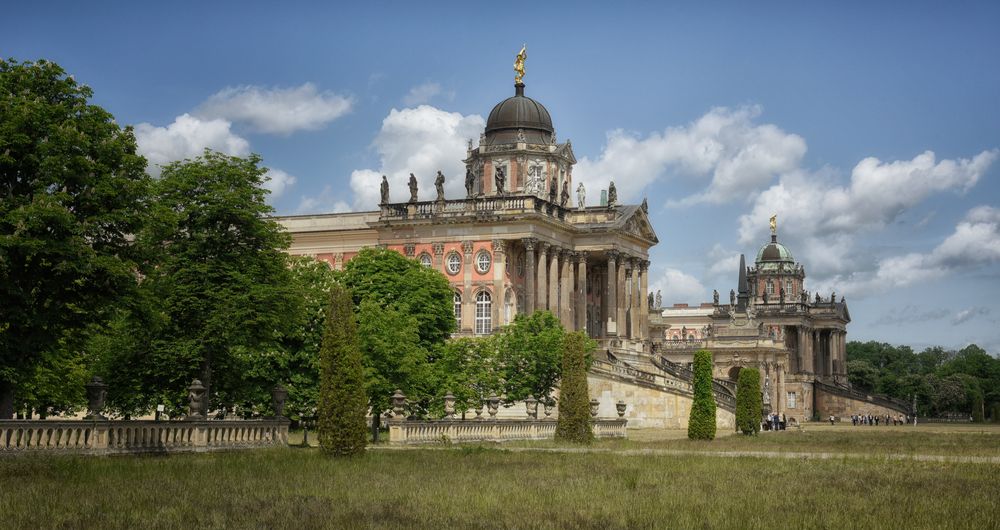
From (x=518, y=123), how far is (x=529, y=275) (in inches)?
622

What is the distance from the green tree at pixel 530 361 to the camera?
227 ft

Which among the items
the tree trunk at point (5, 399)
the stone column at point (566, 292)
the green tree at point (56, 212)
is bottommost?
the tree trunk at point (5, 399)

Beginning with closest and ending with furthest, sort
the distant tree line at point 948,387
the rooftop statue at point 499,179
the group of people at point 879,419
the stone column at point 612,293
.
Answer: the rooftop statue at point 499,179
the stone column at point 612,293
the group of people at point 879,419
the distant tree line at point 948,387

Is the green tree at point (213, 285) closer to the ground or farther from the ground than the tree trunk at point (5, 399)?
farther from the ground

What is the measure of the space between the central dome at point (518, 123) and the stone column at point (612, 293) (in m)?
11.0

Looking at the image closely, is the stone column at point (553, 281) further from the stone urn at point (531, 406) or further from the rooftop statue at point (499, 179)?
the stone urn at point (531, 406)

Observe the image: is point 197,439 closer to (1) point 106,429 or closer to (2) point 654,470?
(1) point 106,429

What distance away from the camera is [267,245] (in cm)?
4862

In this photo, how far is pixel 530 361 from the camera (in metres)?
69.4

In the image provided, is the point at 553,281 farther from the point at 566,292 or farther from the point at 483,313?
the point at 483,313

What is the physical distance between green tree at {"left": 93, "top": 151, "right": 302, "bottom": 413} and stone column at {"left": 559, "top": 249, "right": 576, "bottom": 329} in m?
39.7

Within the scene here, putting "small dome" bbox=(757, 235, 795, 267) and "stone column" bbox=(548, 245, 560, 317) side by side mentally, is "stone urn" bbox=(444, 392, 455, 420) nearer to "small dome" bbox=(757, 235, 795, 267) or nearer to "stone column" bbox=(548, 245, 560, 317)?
"stone column" bbox=(548, 245, 560, 317)

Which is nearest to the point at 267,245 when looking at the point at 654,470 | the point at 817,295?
the point at 654,470

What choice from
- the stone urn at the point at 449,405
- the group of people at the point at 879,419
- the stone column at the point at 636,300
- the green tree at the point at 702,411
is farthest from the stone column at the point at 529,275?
the group of people at the point at 879,419
